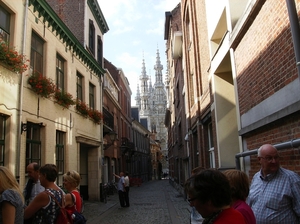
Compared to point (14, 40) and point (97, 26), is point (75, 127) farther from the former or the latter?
point (97, 26)

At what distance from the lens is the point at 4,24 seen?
838cm

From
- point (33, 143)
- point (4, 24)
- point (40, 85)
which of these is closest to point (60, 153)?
point (33, 143)

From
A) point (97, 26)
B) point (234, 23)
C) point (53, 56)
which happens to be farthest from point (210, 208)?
point (97, 26)

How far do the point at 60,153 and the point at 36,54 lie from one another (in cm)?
385

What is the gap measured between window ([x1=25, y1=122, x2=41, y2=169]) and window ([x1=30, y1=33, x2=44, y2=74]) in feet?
6.29

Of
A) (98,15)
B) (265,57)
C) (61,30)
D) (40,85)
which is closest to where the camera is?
(265,57)

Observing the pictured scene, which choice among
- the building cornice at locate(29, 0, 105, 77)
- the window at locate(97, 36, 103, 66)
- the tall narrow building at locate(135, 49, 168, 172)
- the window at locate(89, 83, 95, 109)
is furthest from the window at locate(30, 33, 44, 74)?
the tall narrow building at locate(135, 49, 168, 172)

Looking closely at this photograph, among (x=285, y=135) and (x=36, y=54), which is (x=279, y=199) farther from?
(x=36, y=54)

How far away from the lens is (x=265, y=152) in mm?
3285

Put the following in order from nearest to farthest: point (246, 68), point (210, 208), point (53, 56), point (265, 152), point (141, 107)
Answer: point (210, 208) < point (265, 152) < point (246, 68) < point (53, 56) < point (141, 107)

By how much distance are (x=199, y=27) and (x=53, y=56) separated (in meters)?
5.79

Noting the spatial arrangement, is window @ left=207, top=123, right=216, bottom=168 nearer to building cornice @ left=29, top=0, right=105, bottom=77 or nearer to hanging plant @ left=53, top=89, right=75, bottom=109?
hanging plant @ left=53, top=89, right=75, bottom=109

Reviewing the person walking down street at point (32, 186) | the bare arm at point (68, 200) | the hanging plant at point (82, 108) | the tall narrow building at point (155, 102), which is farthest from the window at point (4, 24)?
the tall narrow building at point (155, 102)

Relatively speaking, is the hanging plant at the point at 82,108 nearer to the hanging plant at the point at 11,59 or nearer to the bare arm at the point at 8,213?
the hanging plant at the point at 11,59
